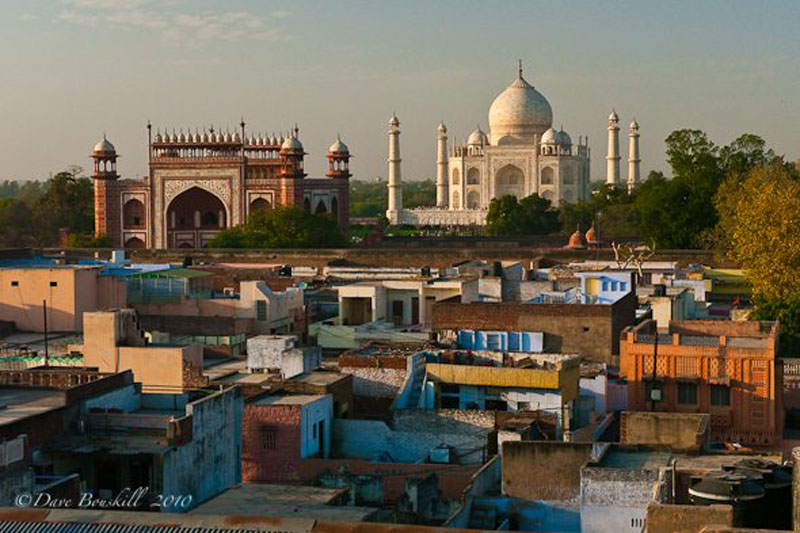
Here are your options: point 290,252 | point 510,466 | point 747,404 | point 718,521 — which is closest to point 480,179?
point 290,252

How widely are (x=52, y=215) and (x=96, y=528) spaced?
5269cm

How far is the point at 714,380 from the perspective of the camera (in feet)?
57.8

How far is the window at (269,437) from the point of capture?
574 inches

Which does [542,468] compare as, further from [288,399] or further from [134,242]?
[134,242]

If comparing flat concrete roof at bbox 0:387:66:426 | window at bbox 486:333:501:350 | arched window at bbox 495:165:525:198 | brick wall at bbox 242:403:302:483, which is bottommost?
brick wall at bbox 242:403:302:483

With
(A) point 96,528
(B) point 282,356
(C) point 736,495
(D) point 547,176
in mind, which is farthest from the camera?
(D) point 547,176

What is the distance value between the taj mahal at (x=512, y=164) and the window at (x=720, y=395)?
5179 centimetres

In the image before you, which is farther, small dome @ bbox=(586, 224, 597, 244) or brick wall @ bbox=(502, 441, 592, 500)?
small dome @ bbox=(586, 224, 597, 244)

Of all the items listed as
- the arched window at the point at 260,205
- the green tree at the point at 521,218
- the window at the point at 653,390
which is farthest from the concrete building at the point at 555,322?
the green tree at the point at 521,218

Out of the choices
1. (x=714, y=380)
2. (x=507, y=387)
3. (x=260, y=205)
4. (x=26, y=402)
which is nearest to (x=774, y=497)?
(x=26, y=402)

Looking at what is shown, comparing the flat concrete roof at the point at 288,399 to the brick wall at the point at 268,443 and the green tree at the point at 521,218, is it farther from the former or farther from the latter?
the green tree at the point at 521,218

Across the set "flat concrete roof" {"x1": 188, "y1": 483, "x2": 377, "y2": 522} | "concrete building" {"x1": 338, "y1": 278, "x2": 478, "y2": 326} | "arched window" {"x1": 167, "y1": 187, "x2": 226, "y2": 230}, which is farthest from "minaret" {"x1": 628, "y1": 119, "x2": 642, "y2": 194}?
"flat concrete roof" {"x1": 188, "y1": 483, "x2": 377, "y2": 522}

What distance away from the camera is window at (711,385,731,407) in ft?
57.9

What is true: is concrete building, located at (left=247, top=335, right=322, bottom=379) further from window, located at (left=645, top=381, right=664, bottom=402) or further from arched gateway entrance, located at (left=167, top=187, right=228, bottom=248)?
arched gateway entrance, located at (left=167, top=187, right=228, bottom=248)
